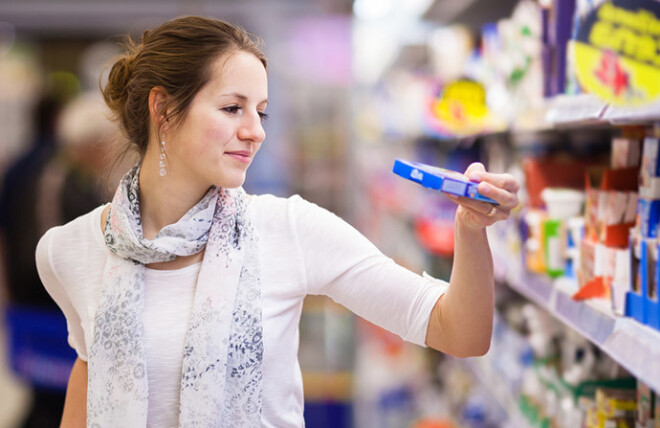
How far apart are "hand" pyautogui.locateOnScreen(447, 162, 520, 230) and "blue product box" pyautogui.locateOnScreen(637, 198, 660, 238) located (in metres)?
0.27

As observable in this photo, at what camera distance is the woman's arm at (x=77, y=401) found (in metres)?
1.60

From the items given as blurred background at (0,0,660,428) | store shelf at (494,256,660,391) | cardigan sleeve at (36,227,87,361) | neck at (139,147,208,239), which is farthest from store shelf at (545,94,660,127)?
cardigan sleeve at (36,227,87,361)

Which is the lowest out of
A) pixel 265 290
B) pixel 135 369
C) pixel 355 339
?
pixel 355 339

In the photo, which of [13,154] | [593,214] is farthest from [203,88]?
[13,154]

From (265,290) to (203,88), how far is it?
0.42m

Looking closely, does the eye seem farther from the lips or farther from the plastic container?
the plastic container

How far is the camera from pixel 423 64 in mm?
5078

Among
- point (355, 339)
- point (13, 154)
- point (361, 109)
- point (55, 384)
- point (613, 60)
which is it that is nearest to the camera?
point (613, 60)

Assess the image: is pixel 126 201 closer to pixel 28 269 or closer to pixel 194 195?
pixel 194 195

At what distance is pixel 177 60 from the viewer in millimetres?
1439

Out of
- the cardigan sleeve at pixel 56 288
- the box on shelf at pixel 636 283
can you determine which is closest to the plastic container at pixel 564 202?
the box on shelf at pixel 636 283

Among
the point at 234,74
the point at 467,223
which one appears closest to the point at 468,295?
the point at 467,223

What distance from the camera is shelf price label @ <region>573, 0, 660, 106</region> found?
3.82ft

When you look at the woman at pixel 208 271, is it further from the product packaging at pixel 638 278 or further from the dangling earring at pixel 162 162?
the product packaging at pixel 638 278
